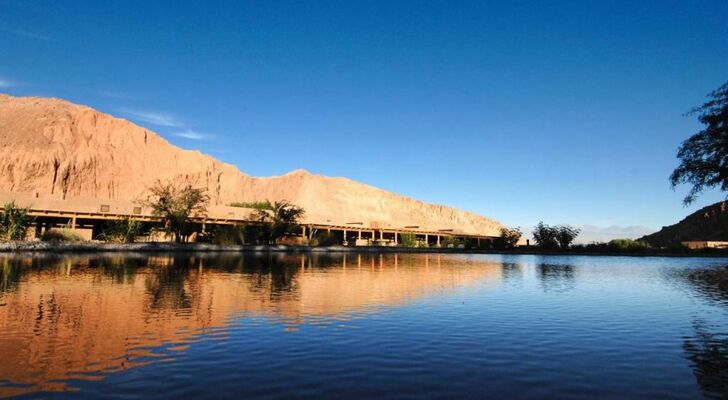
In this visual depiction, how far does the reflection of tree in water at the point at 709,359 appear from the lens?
7.39 metres

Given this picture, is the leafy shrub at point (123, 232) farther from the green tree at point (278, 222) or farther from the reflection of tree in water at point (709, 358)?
the reflection of tree in water at point (709, 358)

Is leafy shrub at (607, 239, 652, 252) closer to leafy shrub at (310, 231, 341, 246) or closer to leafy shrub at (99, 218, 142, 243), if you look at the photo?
leafy shrub at (310, 231, 341, 246)

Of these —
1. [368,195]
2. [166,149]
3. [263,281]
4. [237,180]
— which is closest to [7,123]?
[166,149]

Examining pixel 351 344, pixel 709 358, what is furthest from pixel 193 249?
pixel 709 358

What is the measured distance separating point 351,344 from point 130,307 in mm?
7281

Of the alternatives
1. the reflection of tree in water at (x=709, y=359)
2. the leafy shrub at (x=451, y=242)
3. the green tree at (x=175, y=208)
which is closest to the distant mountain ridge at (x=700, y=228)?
the leafy shrub at (x=451, y=242)

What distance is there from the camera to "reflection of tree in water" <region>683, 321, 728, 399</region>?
24.2 feet

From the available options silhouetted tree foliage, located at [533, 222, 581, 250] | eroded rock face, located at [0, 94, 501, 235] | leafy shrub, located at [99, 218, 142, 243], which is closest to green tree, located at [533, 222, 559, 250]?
silhouetted tree foliage, located at [533, 222, 581, 250]

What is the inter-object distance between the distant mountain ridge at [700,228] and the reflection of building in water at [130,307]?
117m

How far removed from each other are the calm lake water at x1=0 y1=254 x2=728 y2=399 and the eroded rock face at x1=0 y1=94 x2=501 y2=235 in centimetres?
8716

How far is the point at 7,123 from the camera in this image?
408ft

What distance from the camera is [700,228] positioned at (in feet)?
420

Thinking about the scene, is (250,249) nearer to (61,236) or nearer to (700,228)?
(61,236)

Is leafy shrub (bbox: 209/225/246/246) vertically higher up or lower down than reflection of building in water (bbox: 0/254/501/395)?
higher up
